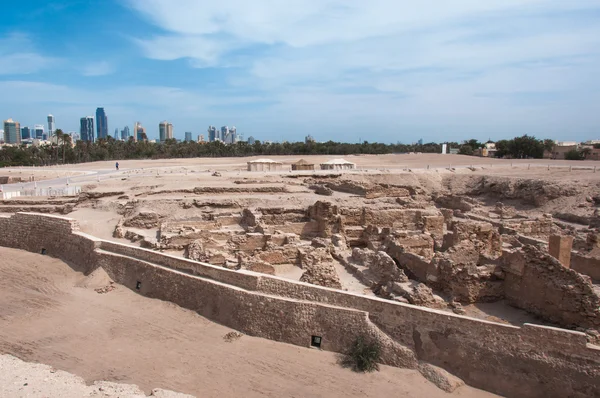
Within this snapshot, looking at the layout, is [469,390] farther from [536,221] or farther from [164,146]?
[164,146]

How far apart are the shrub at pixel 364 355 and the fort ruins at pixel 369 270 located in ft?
0.51

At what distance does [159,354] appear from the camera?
9188 millimetres

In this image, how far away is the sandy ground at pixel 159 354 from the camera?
7.89 metres

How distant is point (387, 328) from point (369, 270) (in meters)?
4.21

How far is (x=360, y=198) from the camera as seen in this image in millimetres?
24062

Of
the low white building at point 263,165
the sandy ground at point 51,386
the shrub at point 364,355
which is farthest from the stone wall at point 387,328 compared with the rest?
the low white building at point 263,165

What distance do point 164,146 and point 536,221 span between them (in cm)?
6097

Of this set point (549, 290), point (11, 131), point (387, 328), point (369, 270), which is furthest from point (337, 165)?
point (11, 131)

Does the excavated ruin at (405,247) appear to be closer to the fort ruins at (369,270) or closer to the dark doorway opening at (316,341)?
the fort ruins at (369,270)

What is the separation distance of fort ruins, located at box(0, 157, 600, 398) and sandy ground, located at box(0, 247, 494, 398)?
1.48ft

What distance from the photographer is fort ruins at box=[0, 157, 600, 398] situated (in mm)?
7801

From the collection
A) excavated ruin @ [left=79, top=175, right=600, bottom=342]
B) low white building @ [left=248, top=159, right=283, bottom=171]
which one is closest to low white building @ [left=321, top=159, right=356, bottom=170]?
low white building @ [left=248, top=159, right=283, bottom=171]

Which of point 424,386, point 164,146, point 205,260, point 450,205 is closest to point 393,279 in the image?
point 424,386

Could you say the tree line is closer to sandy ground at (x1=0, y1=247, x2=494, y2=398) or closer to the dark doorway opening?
sandy ground at (x1=0, y1=247, x2=494, y2=398)
